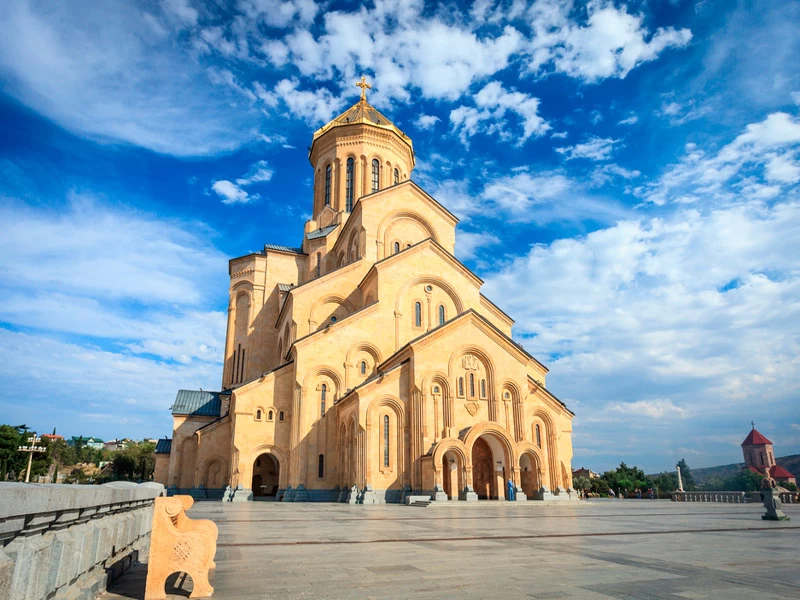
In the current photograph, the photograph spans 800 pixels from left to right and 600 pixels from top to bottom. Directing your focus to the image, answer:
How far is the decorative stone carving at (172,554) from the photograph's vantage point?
528 centimetres

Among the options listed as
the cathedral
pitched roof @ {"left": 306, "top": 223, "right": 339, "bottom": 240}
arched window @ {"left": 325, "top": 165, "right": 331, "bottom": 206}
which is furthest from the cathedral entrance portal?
arched window @ {"left": 325, "top": 165, "right": 331, "bottom": 206}

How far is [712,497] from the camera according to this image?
103ft

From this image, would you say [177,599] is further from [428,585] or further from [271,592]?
[428,585]

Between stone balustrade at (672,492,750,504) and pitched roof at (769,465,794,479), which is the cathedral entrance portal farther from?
pitched roof at (769,465,794,479)

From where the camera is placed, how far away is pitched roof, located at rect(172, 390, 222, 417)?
3462cm

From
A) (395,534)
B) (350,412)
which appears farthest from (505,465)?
(395,534)

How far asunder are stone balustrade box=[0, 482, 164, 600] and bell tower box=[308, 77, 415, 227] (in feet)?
124

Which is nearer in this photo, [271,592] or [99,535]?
[99,535]

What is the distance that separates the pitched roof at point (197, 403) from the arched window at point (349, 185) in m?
17.8

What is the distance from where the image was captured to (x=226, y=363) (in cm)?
4019

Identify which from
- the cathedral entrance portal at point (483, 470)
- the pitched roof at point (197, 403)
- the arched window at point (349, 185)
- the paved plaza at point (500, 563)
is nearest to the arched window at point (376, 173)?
the arched window at point (349, 185)

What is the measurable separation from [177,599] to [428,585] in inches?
102

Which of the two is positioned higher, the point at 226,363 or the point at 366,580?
the point at 226,363

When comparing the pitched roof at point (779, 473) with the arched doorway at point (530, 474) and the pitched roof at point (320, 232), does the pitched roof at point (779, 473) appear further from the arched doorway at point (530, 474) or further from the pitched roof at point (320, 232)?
the pitched roof at point (320, 232)
